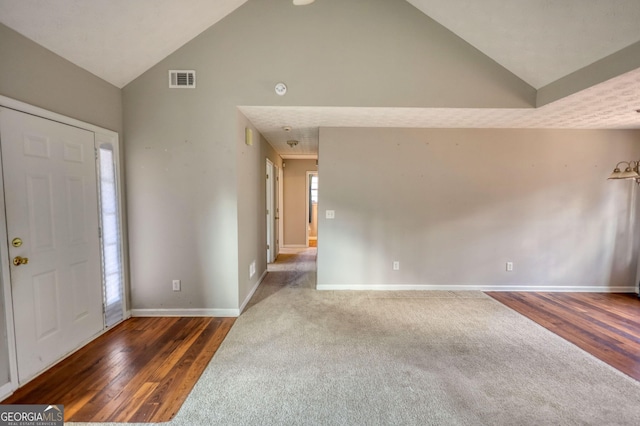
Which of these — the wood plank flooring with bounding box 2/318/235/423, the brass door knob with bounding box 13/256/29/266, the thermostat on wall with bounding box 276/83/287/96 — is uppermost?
the thermostat on wall with bounding box 276/83/287/96

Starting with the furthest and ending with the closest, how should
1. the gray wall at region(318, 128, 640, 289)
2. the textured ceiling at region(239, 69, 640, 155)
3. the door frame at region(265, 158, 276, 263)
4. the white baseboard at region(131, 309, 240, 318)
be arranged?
the door frame at region(265, 158, 276, 263) < the gray wall at region(318, 128, 640, 289) < the white baseboard at region(131, 309, 240, 318) < the textured ceiling at region(239, 69, 640, 155)

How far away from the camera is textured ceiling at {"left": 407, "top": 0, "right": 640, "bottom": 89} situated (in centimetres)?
197

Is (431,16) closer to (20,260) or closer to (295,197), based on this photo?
(20,260)

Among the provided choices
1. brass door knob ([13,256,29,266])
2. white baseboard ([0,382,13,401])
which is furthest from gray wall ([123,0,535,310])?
white baseboard ([0,382,13,401])

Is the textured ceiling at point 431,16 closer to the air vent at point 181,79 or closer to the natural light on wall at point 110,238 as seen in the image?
the air vent at point 181,79

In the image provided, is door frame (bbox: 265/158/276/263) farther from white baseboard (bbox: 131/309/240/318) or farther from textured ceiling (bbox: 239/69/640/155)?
white baseboard (bbox: 131/309/240/318)

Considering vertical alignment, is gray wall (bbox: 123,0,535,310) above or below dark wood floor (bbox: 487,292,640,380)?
above

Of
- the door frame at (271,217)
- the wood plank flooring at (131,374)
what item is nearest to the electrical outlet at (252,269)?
the wood plank flooring at (131,374)

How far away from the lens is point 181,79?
2877mm

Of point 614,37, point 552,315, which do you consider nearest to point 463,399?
point 552,315

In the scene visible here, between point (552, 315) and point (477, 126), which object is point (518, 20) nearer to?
point (477, 126)

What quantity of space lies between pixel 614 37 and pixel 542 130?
1965 mm

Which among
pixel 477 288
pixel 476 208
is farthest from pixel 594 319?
pixel 476 208

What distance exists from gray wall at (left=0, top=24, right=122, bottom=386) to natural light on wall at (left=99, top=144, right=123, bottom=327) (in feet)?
1.24
